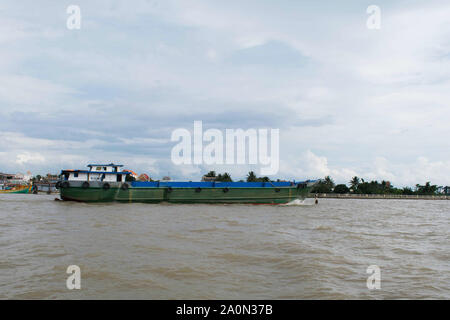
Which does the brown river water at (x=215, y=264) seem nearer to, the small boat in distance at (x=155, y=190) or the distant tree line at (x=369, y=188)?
the small boat in distance at (x=155, y=190)

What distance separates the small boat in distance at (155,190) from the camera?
24.8 metres

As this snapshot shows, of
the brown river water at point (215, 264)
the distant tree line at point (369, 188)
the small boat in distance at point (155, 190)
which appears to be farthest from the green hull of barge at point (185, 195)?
the distant tree line at point (369, 188)

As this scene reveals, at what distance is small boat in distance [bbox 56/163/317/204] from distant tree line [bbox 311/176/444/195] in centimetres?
6448

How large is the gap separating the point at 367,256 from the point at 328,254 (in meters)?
0.95

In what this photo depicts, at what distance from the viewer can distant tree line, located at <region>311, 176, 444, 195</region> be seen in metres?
88.4

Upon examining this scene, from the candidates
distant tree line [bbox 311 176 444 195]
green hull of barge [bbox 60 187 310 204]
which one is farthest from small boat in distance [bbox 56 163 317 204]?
distant tree line [bbox 311 176 444 195]

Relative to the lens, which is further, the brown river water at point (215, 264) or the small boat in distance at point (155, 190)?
the small boat in distance at point (155, 190)

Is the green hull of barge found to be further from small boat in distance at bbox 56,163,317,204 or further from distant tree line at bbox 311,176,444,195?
distant tree line at bbox 311,176,444,195

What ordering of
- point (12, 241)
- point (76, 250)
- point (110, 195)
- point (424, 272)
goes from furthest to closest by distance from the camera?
point (110, 195)
point (12, 241)
point (76, 250)
point (424, 272)

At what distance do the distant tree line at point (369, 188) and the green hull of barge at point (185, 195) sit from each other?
64.3 m

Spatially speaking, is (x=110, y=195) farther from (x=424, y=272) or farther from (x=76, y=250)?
(x=424, y=272)

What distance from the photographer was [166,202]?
25500 millimetres
